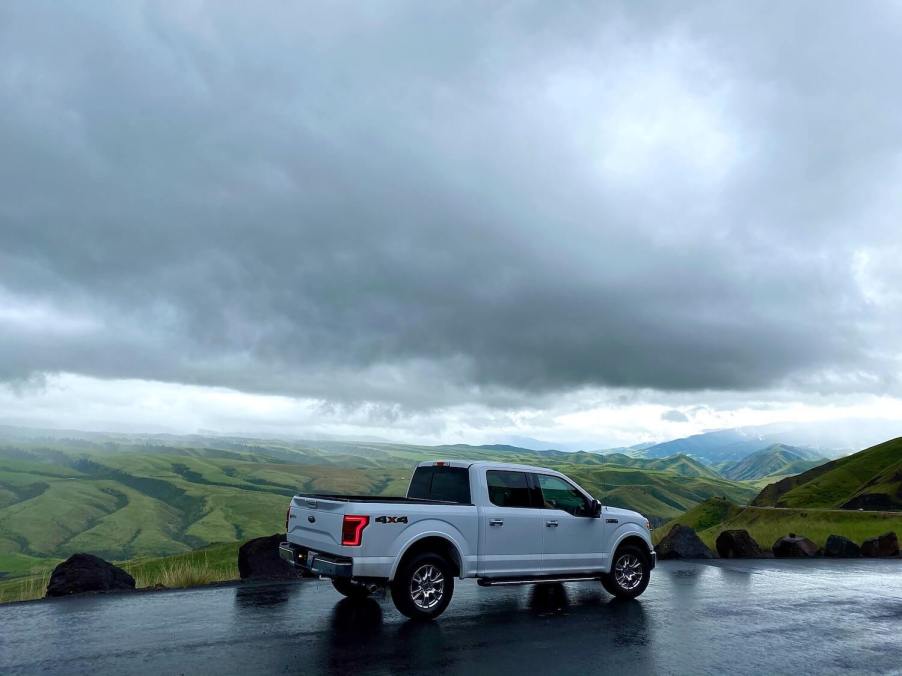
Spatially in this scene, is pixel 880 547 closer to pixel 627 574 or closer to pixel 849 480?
pixel 627 574

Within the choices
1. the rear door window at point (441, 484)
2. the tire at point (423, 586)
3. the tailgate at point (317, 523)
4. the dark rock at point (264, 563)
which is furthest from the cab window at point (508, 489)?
the dark rock at point (264, 563)

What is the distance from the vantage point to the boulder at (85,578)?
1215 cm

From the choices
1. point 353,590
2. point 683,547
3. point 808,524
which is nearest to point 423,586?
point 353,590

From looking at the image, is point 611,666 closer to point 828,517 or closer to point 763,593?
point 763,593

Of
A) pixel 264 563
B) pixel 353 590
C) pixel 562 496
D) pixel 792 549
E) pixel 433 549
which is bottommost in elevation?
pixel 792 549

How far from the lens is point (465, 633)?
9.12 metres

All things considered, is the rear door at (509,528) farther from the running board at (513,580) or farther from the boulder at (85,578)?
the boulder at (85,578)

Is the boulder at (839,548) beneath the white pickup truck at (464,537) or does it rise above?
beneath

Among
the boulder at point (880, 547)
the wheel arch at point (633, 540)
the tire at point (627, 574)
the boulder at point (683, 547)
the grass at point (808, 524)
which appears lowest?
the grass at point (808, 524)

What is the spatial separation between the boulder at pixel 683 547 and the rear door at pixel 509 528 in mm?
10755

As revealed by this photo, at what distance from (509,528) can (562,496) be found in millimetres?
1516

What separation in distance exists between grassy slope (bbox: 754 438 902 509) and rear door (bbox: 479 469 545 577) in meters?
92.1

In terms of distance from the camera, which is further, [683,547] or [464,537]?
[683,547]

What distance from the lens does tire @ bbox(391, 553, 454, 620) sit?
949 cm
